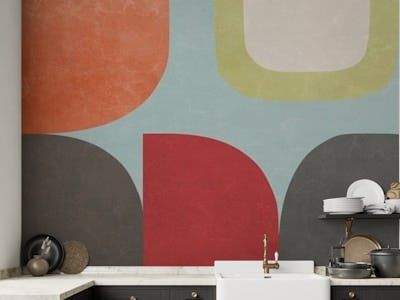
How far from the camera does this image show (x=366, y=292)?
165 inches

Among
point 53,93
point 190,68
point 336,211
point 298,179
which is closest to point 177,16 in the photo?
point 190,68

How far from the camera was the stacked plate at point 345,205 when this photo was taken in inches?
177

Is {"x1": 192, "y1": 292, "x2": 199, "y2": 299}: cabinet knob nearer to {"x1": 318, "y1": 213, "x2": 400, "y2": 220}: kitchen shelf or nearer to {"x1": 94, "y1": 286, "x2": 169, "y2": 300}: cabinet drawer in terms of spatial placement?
{"x1": 94, "y1": 286, "x2": 169, "y2": 300}: cabinet drawer

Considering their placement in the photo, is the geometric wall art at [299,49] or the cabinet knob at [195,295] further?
the geometric wall art at [299,49]

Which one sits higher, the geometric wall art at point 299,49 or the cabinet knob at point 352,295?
the geometric wall art at point 299,49

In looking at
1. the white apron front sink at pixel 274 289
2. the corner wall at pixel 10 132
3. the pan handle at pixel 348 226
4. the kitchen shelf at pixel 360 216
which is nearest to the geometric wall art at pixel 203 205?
the kitchen shelf at pixel 360 216

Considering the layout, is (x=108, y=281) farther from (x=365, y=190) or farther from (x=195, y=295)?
(x=365, y=190)

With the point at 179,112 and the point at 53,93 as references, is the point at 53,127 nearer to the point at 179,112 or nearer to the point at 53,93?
the point at 53,93

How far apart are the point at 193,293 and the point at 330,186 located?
1.22 meters

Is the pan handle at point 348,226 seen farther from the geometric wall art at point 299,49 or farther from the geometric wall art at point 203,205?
the geometric wall art at point 299,49

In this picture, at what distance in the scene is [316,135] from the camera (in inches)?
188

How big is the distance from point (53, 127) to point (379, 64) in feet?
7.39

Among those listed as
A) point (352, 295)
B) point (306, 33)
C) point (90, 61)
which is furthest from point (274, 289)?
point (90, 61)

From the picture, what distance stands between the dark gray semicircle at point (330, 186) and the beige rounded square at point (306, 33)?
0.56 metres
